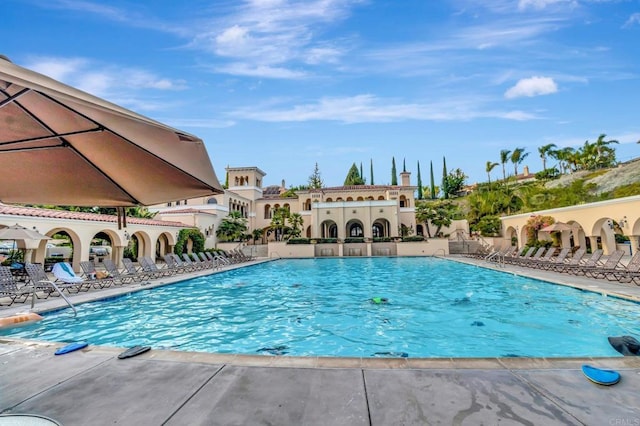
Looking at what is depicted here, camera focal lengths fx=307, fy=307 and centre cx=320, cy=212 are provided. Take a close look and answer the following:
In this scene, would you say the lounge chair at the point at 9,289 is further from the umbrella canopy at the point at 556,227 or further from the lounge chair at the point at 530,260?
the umbrella canopy at the point at 556,227

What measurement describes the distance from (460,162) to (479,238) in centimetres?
3061

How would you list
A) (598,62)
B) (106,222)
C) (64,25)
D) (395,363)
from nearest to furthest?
1. (395,363)
2. (64,25)
3. (598,62)
4. (106,222)

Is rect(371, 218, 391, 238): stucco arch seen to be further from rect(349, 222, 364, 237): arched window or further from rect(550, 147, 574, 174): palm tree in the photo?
rect(550, 147, 574, 174): palm tree

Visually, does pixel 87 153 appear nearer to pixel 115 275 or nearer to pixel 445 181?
pixel 115 275

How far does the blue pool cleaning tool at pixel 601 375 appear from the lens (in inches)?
120

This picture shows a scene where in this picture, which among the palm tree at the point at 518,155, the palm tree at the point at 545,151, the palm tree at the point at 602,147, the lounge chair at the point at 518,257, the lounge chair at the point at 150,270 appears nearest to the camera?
the lounge chair at the point at 150,270

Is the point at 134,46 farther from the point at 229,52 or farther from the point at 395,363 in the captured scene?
the point at 395,363

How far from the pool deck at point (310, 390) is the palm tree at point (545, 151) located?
63.0m

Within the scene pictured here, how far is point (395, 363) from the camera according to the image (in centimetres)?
375

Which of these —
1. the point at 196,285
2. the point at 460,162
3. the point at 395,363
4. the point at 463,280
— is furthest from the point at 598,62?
the point at 460,162

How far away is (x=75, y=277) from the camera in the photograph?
997cm

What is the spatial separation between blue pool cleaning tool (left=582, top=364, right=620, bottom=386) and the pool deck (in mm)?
65

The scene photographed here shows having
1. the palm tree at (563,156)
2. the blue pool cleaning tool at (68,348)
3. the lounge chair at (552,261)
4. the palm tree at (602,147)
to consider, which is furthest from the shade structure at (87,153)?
the palm tree at (563,156)

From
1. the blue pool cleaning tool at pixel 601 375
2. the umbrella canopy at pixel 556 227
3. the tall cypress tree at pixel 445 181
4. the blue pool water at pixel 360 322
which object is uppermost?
the tall cypress tree at pixel 445 181
